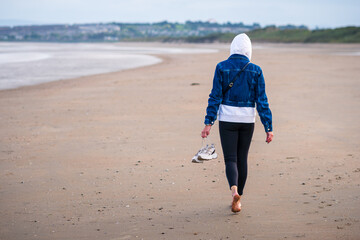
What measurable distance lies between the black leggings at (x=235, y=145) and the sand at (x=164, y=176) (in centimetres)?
44

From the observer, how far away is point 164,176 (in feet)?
18.5

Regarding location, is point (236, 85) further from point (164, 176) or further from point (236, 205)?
point (164, 176)

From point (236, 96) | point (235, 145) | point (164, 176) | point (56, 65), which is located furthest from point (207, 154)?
point (56, 65)

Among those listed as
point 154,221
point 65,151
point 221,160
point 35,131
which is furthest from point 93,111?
point 154,221

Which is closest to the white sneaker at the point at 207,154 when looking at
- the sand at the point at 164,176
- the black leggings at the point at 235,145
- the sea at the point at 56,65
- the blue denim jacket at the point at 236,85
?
the black leggings at the point at 235,145

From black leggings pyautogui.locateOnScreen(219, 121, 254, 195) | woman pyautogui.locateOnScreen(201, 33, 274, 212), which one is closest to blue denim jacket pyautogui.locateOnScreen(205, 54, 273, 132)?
woman pyautogui.locateOnScreen(201, 33, 274, 212)

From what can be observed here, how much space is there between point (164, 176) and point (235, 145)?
1.70m

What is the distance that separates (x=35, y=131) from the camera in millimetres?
8453

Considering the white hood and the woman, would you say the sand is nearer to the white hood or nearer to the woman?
the woman

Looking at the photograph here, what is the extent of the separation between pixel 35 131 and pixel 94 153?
223 cm

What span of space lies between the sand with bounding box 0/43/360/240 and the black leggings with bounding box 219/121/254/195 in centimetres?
44

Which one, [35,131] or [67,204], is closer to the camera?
[67,204]

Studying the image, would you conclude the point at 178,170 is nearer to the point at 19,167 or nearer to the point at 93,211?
the point at 93,211

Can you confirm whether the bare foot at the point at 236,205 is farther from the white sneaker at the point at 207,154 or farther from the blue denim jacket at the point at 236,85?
the blue denim jacket at the point at 236,85
